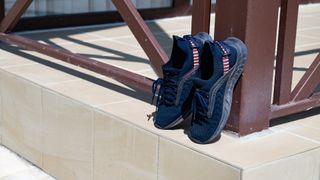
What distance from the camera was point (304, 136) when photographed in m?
2.55

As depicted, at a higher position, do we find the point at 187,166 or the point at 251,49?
the point at 251,49

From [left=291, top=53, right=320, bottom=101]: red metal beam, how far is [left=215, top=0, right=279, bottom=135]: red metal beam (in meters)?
0.24

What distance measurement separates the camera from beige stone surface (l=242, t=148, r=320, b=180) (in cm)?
221

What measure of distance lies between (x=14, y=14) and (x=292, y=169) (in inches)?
93.8

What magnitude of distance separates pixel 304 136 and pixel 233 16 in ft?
1.87

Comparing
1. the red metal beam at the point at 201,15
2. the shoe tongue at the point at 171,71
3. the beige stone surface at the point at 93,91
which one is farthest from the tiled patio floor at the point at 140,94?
the red metal beam at the point at 201,15

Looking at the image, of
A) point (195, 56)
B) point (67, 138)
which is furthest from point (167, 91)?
point (67, 138)

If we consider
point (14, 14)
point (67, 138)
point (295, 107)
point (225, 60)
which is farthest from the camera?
point (14, 14)

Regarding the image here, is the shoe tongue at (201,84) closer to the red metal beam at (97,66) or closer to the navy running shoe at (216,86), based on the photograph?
the navy running shoe at (216,86)

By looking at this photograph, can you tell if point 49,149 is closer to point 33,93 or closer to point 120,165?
point 33,93

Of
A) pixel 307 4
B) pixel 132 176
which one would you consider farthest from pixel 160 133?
pixel 307 4

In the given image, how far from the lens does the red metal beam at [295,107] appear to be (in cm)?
261

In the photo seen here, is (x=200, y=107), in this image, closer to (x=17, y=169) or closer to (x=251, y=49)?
(x=251, y=49)

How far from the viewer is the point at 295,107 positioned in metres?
2.68
